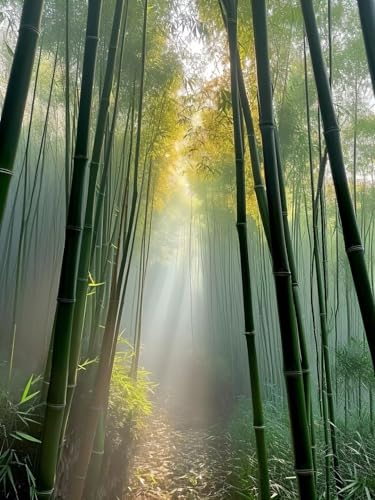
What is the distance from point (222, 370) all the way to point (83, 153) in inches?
220

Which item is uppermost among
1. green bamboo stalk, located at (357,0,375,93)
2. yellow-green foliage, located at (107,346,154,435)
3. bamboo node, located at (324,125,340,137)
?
green bamboo stalk, located at (357,0,375,93)

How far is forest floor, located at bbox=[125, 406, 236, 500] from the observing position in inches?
101

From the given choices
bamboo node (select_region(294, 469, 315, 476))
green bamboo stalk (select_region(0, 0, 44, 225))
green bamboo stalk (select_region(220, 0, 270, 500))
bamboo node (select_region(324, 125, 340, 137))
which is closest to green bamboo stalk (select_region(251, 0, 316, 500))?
bamboo node (select_region(294, 469, 315, 476))

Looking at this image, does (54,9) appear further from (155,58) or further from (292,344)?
(292,344)

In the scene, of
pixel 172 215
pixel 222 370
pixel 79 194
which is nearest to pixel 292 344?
pixel 79 194

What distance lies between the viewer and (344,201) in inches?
24.9

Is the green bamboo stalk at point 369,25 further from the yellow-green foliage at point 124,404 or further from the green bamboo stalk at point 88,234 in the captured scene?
the yellow-green foliage at point 124,404

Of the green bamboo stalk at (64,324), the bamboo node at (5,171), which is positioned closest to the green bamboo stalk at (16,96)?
the bamboo node at (5,171)

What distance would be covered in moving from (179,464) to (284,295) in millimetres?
2909

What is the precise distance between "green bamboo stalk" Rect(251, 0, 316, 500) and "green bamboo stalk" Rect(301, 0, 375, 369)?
0.09 m

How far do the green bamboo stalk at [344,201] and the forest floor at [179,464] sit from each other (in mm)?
2339

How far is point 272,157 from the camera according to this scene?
729 mm

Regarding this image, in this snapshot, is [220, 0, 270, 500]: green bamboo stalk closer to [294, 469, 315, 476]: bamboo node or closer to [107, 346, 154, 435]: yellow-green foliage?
[294, 469, 315, 476]: bamboo node

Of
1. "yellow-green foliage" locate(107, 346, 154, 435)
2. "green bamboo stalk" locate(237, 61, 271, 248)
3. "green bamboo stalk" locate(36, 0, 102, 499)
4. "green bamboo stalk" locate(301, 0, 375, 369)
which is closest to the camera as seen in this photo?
"green bamboo stalk" locate(301, 0, 375, 369)
